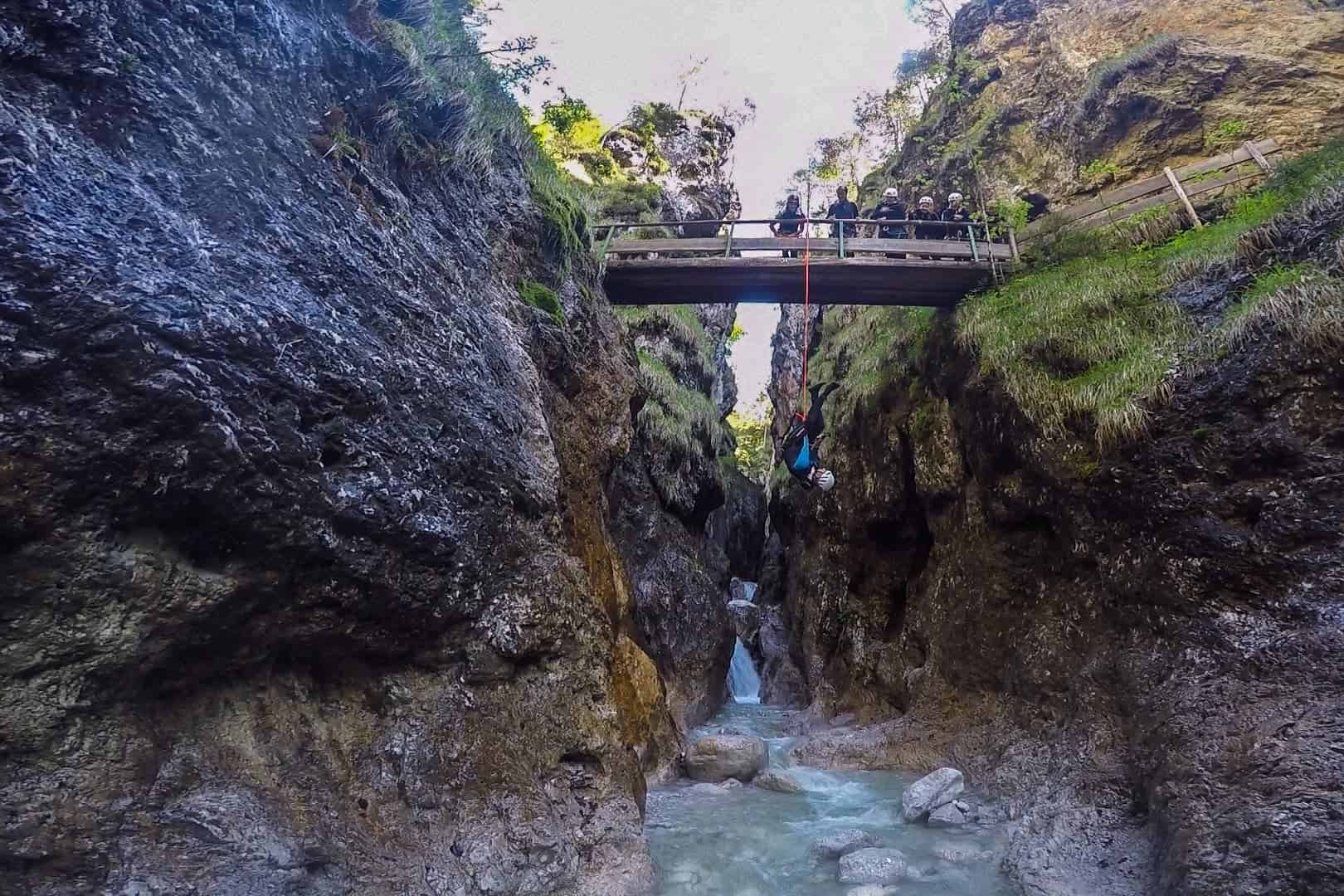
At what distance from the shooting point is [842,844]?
286 inches

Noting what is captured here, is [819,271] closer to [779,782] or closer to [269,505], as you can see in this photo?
[779,782]

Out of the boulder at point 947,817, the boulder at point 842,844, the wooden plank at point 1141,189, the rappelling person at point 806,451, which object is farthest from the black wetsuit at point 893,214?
the boulder at point 842,844

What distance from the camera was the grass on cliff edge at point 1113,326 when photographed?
27.9 ft

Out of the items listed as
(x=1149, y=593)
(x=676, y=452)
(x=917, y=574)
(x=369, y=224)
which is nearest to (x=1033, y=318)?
(x=1149, y=593)

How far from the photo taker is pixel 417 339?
6.50m

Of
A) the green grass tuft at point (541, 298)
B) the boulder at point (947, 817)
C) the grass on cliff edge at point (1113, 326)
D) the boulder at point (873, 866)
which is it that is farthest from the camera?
the green grass tuft at point (541, 298)

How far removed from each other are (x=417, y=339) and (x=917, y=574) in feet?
35.5

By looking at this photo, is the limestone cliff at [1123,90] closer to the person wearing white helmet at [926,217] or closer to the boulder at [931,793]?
the person wearing white helmet at [926,217]

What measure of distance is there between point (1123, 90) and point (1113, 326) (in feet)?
29.0

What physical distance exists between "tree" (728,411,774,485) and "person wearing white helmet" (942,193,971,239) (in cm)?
2383

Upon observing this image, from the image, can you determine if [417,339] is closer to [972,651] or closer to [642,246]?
[642,246]

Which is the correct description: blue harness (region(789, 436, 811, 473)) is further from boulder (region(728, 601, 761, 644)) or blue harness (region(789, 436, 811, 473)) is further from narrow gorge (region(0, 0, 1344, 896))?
boulder (region(728, 601, 761, 644))

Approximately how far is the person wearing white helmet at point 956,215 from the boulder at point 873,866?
37.1 feet

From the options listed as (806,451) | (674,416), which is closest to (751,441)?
(674,416)
